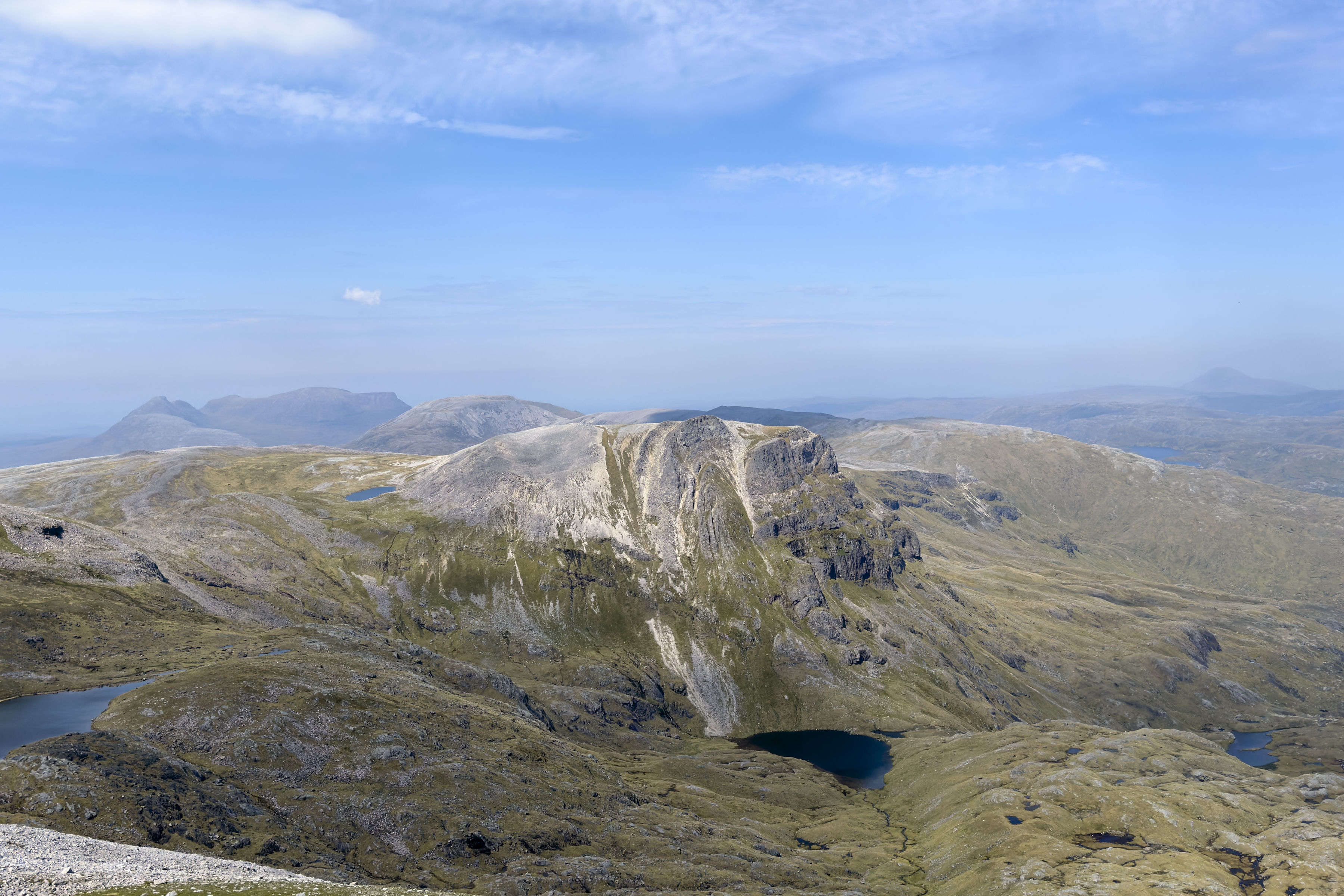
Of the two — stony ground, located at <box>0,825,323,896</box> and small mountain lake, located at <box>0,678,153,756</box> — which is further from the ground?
stony ground, located at <box>0,825,323,896</box>

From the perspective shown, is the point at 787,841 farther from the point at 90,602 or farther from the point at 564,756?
the point at 90,602

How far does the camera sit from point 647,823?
6093 inches

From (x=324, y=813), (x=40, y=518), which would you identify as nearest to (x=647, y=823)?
(x=324, y=813)

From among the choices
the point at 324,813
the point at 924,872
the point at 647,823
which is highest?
the point at 324,813

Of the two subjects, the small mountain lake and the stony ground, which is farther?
the small mountain lake

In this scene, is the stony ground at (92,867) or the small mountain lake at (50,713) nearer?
the stony ground at (92,867)

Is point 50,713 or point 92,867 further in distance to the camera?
point 50,713

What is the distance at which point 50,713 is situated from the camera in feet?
400

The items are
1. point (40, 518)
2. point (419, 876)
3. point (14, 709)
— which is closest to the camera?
point (419, 876)

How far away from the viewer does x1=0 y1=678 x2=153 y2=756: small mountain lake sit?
369 ft

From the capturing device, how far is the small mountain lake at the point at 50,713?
11250cm

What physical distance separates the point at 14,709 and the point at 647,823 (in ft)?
389

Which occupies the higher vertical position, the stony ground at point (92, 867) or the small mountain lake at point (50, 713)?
the stony ground at point (92, 867)

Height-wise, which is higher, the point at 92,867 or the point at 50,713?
the point at 92,867
